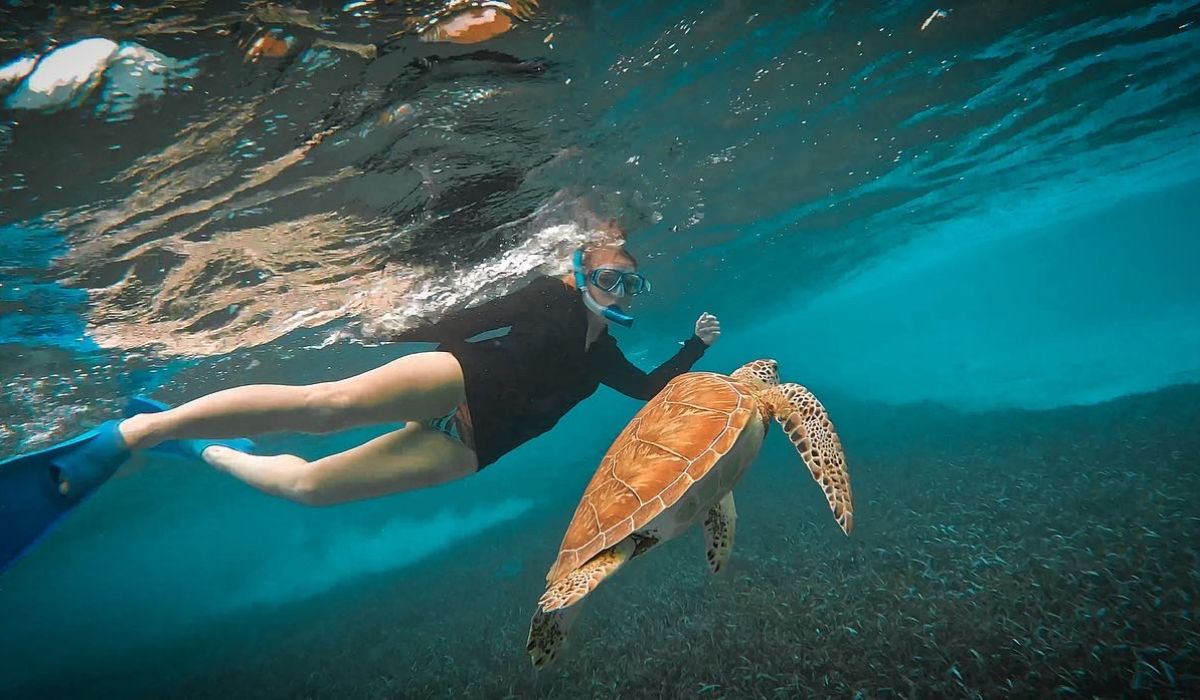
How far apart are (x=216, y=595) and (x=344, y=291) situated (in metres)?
62.6

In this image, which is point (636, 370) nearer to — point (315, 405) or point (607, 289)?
point (607, 289)

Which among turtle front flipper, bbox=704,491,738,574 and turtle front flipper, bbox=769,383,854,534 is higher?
turtle front flipper, bbox=769,383,854,534

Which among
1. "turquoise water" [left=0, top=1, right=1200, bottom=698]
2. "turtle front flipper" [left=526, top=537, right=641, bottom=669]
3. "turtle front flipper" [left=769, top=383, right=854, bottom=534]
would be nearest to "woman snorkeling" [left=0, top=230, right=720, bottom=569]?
"turtle front flipper" [left=769, top=383, right=854, bottom=534]

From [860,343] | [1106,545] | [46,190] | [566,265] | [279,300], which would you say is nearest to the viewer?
[46,190]

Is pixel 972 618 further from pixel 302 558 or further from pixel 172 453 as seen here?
pixel 302 558

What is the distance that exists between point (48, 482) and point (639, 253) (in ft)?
42.9

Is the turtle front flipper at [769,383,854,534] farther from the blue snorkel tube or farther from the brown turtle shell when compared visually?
the blue snorkel tube

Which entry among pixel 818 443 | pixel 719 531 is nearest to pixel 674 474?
pixel 818 443

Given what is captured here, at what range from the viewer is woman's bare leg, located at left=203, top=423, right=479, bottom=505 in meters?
4.74

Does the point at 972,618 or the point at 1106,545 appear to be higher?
the point at 972,618

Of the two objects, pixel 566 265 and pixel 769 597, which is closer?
pixel 769 597

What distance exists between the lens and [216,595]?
53.0 m

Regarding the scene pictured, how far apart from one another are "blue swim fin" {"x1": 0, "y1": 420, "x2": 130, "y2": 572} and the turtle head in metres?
5.64

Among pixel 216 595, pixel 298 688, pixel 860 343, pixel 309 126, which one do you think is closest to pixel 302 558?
pixel 216 595
